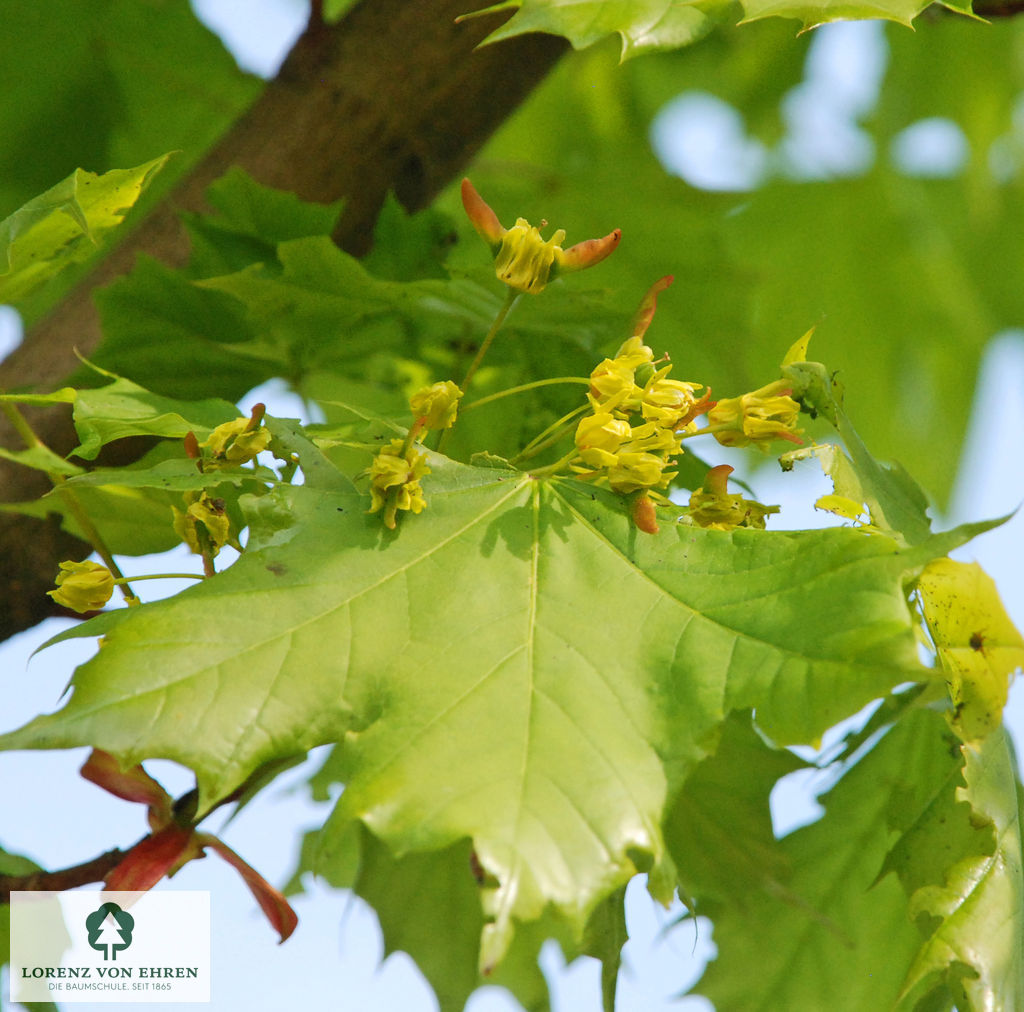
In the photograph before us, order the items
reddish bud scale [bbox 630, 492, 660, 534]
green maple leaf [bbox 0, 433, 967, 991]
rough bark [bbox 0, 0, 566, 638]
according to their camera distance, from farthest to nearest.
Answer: rough bark [bbox 0, 0, 566, 638] < reddish bud scale [bbox 630, 492, 660, 534] < green maple leaf [bbox 0, 433, 967, 991]

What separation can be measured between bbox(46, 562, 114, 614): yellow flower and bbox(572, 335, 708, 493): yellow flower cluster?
264mm

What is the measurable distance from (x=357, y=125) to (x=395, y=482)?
48cm

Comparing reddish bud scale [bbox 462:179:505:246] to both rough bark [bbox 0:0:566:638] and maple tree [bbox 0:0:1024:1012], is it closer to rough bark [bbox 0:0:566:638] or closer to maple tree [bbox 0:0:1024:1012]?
maple tree [bbox 0:0:1024:1012]

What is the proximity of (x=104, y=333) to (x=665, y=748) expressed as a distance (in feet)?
1.75

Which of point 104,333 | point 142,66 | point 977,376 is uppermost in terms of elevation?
point 142,66

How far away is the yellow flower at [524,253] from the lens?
614 millimetres

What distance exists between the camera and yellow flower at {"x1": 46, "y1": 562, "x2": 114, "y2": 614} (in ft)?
1.97

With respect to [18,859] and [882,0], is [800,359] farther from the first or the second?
[18,859]

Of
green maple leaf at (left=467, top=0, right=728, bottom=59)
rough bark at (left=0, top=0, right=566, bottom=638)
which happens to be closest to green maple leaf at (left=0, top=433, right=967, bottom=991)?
green maple leaf at (left=467, top=0, right=728, bottom=59)

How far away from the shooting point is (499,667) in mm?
522

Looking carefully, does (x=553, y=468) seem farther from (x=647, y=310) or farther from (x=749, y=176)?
(x=749, y=176)

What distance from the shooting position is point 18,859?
69cm

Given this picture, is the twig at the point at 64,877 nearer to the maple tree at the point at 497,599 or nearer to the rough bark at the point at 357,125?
the maple tree at the point at 497,599

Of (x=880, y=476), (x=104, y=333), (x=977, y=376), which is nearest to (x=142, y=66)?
(x=104, y=333)
